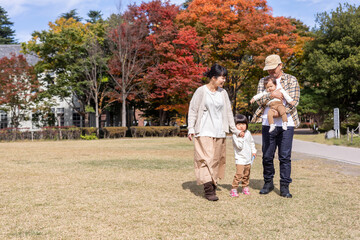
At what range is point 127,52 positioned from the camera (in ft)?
91.7

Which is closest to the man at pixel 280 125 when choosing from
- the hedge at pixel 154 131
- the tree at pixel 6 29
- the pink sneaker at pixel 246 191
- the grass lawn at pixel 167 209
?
the pink sneaker at pixel 246 191

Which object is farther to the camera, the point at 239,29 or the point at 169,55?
the point at 239,29

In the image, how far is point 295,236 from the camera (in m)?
3.28

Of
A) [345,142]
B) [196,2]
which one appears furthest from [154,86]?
[345,142]

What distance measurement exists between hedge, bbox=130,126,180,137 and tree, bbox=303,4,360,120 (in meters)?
12.2

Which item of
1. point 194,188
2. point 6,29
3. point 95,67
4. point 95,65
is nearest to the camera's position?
point 194,188

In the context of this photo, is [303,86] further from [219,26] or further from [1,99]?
[1,99]

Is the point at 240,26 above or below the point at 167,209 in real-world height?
above

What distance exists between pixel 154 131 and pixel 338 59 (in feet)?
50.9

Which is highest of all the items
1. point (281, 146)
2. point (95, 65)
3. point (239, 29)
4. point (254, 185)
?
point (239, 29)

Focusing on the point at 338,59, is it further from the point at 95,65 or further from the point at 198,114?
the point at 198,114

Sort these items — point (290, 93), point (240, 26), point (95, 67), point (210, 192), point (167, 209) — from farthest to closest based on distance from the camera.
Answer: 1. point (240, 26)
2. point (95, 67)
3. point (290, 93)
4. point (210, 192)
5. point (167, 209)

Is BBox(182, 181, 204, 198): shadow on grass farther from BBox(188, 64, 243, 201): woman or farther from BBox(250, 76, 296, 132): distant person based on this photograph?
BBox(250, 76, 296, 132): distant person

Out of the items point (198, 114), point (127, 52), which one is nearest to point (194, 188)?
point (198, 114)
